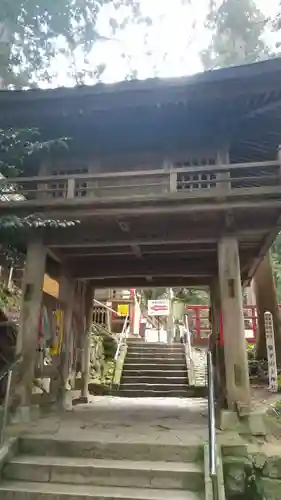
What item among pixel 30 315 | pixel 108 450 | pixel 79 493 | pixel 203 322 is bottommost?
pixel 79 493

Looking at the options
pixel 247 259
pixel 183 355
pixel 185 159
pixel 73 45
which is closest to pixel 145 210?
pixel 185 159

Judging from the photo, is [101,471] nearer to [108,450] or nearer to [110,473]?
[110,473]

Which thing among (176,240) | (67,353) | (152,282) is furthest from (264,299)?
(67,353)

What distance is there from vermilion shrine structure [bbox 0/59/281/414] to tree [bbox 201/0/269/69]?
469 inches

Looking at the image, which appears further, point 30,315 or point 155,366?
point 155,366

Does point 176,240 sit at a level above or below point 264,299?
above

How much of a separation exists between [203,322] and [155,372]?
9.06m

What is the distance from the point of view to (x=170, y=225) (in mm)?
8406

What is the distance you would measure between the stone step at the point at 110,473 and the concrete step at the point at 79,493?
132 mm

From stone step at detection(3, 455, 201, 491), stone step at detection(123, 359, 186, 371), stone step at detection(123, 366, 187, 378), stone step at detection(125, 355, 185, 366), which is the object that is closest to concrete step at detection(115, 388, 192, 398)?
stone step at detection(123, 366, 187, 378)

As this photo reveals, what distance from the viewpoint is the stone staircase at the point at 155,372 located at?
1348 centimetres

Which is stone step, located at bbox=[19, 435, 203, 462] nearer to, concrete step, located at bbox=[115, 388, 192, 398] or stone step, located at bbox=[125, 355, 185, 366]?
concrete step, located at bbox=[115, 388, 192, 398]

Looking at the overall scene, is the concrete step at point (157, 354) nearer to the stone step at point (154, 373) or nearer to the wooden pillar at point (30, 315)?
the stone step at point (154, 373)

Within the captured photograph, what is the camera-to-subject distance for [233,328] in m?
7.57
